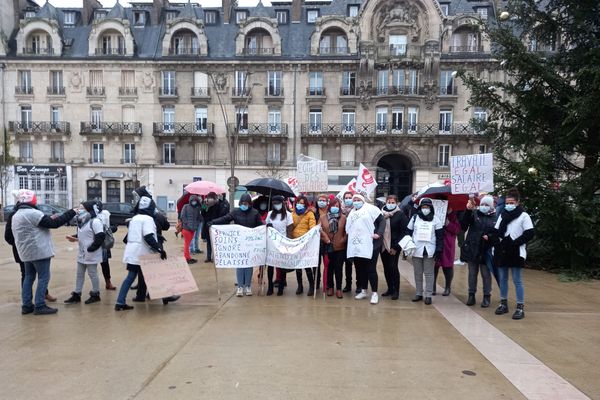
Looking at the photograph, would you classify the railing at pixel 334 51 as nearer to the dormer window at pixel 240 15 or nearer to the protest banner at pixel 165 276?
the dormer window at pixel 240 15

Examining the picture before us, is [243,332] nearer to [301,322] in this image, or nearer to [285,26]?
[301,322]

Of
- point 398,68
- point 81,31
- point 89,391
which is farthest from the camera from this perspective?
point 81,31

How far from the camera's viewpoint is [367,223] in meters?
6.88

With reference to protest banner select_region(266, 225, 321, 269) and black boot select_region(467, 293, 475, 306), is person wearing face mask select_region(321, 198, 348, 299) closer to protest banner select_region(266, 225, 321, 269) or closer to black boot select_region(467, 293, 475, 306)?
protest banner select_region(266, 225, 321, 269)

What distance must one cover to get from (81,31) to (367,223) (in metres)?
→ 41.5

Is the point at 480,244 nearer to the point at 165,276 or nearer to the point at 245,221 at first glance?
the point at 245,221

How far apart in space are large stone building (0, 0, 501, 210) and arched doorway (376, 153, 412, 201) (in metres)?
1.41

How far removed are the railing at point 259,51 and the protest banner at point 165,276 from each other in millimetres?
33312

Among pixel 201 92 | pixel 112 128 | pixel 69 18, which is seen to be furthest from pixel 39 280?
pixel 69 18


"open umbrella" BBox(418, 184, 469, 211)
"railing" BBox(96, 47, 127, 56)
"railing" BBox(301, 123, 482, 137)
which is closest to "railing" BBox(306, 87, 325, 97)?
"railing" BBox(301, 123, 482, 137)

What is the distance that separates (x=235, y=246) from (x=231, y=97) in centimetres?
3199

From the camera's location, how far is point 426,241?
22.0 ft

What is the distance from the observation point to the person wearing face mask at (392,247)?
7.07 meters

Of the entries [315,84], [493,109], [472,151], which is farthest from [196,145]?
[493,109]
